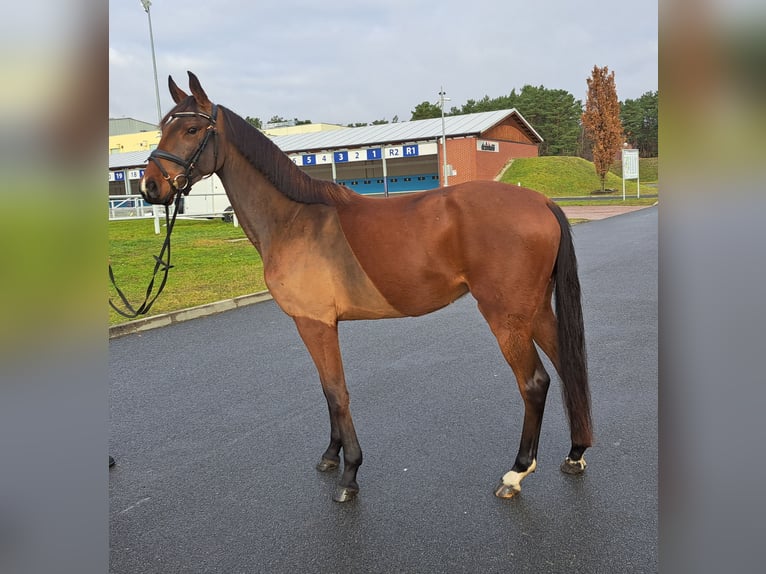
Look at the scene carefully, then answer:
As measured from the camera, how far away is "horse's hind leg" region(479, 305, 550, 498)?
288cm

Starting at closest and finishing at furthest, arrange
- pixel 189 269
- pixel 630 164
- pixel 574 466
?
pixel 574 466, pixel 189 269, pixel 630 164

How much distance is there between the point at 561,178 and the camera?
131ft

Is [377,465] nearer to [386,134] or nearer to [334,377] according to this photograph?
[334,377]

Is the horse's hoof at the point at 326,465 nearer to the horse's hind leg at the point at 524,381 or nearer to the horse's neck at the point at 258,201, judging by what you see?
the horse's hind leg at the point at 524,381

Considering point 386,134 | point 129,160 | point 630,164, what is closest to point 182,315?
point 630,164

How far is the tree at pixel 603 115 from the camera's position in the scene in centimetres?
3281

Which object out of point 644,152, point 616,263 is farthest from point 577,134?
point 616,263

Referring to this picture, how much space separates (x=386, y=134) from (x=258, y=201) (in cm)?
3967

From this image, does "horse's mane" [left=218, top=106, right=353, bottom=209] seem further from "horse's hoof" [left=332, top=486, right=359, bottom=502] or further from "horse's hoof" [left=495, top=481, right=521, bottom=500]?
"horse's hoof" [left=495, top=481, right=521, bottom=500]

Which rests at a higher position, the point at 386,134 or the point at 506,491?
the point at 386,134

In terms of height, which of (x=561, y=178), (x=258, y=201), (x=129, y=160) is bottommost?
(x=258, y=201)
